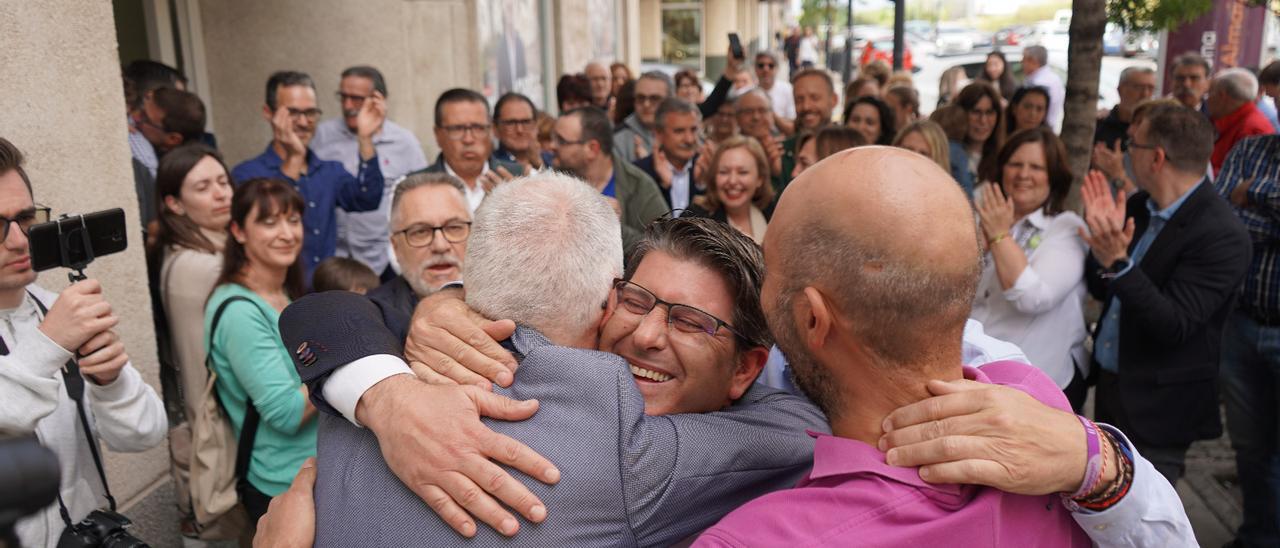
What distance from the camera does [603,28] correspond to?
18.0 meters

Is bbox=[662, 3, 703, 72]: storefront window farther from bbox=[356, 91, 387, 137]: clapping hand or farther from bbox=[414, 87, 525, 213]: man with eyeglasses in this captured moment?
bbox=[414, 87, 525, 213]: man with eyeglasses

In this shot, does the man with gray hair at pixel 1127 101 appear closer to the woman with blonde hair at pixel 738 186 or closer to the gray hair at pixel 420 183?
the woman with blonde hair at pixel 738 186

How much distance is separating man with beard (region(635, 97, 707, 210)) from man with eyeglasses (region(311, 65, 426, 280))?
5.34 ft

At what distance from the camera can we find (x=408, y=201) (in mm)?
3457

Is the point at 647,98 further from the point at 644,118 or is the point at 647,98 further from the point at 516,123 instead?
the point at 516,123

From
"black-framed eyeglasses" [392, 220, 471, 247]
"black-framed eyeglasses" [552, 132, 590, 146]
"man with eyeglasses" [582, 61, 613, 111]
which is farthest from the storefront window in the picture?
"black-framed eyeglasses" [392, 220, 471, 247]

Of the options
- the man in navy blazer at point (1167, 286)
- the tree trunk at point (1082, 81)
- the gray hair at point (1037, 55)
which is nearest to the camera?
the man in navy blazer at point (1167, 286)

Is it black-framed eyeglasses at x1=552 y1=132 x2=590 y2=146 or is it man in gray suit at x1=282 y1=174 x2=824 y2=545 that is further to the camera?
black-framed eyeglasses at x1=552 y1=132 x2=590 y2=146

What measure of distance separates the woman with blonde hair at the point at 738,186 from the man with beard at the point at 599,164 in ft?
1.49

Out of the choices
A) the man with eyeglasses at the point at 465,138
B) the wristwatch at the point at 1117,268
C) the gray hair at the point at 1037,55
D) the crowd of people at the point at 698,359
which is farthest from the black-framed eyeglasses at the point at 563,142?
the gray hair at the point at 1037,55

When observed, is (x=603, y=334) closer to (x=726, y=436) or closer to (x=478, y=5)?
(x=726, y=436)

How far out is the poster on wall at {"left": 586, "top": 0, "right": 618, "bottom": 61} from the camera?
1688 cm

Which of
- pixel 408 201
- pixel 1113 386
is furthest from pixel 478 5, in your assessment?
pixel 1113 386

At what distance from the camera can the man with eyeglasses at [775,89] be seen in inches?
412
